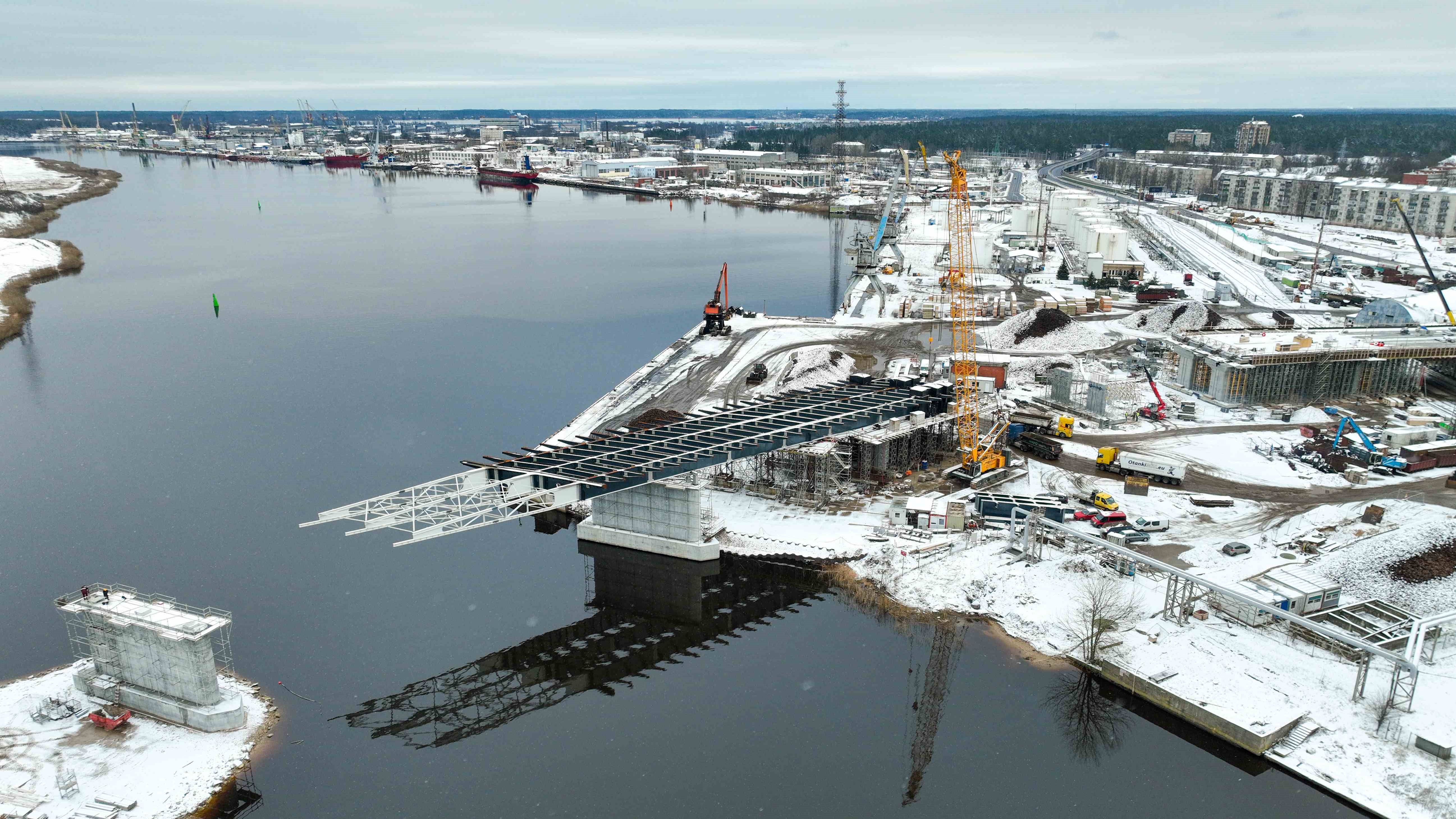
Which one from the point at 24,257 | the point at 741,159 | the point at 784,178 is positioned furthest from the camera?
the point at 741,159

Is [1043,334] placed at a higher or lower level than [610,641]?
higher

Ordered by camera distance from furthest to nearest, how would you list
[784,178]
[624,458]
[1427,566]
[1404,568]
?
[784,178], [624,458], [1427,566], [1404,568]

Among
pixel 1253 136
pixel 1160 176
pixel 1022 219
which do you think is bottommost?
pixel 1022 219

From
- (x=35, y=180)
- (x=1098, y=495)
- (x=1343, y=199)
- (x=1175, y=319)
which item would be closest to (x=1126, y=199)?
(x=1343, y=199)

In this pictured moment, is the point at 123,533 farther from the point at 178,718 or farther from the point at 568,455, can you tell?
the point at 568,455

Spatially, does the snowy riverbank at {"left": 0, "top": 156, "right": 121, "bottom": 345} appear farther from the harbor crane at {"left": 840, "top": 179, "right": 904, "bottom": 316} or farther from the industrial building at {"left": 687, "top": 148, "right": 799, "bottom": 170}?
the industrial building at {"left": 687, "top": 148, "right": 799, "bottom": 170}

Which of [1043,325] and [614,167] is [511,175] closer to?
[614,167]

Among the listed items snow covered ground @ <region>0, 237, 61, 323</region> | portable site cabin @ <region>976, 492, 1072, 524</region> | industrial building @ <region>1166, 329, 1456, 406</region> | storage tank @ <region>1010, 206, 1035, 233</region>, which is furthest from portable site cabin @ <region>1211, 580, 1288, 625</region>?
snow covered ground @ <region>0, 237, 61, 323</region>
